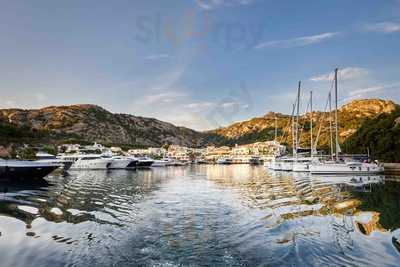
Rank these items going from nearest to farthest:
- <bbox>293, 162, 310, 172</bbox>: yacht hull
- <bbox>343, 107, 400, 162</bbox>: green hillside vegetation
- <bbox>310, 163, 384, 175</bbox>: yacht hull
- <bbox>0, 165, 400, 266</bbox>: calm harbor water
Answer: <bbox>0, 165, 400, 266</bbox>: calm harbor water
<bbox>310, 163, 384, 175</bbox>: yacht hull
<bbox>293, 162, 310, 172</bbox>: yacht hull
<bbox>343, 107, 400, 162</bbox>: green hillside vegetation

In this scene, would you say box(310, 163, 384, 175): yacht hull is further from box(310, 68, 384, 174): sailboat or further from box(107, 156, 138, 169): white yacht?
box(107, 156, 138, 169): white yacht

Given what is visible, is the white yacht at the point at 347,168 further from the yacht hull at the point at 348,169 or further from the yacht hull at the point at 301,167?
the yacht hull at the point at 301,167

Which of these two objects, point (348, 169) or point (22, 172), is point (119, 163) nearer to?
point (22, 172)

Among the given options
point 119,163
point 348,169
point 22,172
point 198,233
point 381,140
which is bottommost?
point 198,233

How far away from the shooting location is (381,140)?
2982 inches

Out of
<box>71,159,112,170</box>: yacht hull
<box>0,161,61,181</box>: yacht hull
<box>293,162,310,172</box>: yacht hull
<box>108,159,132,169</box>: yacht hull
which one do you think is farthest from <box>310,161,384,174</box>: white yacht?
<box>71,159,112,170</box>: yacht hull

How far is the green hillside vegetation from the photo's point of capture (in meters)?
70.1

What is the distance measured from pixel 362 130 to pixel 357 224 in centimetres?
8534

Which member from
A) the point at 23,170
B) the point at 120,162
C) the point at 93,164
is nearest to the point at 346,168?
the point at 23,170

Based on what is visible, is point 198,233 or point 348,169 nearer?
point 198,233

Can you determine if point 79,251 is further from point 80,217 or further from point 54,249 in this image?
point 80,217

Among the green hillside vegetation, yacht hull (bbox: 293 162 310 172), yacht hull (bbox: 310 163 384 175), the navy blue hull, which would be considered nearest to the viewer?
the navy blue hull

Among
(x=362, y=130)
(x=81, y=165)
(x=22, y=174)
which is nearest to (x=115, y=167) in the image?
(x=81, y=165)

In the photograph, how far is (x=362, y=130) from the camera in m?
93.0
